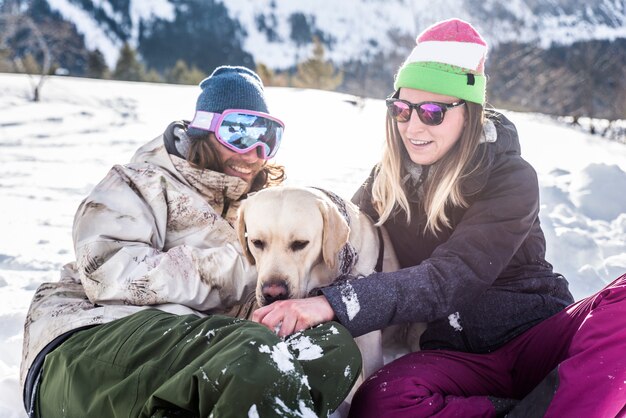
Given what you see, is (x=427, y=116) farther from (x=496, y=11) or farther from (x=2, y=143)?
(x=496, y=11)

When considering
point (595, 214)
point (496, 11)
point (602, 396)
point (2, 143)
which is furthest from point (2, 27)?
point (496, 11)

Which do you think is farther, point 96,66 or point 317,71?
point 96,66

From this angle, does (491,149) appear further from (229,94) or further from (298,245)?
(229,94)

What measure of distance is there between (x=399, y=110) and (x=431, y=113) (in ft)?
0.56

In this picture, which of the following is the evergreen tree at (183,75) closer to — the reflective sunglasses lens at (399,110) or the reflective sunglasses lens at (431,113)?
the reflective sunglasses lens at (399,110)

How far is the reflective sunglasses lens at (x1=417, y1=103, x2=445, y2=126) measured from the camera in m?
2.30

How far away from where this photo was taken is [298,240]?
89.0 inches

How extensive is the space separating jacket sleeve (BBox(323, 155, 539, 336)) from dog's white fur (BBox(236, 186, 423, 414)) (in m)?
0.30

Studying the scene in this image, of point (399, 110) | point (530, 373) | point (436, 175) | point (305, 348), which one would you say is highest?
point (399, 110)

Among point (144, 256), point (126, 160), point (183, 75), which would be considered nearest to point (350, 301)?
point (144, 256)

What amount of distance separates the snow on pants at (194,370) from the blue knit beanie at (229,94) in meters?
1.25

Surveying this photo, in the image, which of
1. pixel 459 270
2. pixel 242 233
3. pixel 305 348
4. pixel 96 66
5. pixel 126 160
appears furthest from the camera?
pixel 96 66

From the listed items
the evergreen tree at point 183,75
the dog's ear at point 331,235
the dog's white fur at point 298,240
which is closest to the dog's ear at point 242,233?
the dog's white fur at point 298,240

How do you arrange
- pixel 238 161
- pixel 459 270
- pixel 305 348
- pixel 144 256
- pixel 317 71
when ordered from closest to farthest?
pixel 305 348 < pixel 459 270 < pixel 144 256 < pixel 238 161 < pixel 317 71
